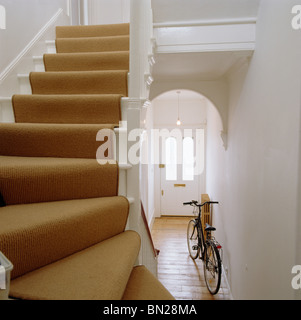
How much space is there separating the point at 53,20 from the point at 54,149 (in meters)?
2.01

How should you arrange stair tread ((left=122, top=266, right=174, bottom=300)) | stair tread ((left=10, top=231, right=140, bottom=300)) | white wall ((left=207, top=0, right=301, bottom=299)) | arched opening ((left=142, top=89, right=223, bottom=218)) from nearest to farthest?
stair tread ((left=10, top=231, right=140, bottom=300)) < stair tread ((left=122, top=266, right=174, bottom=300)) < white wall ((left=207, top=0, right=301, bottom=299)) < arched opening ((left=142, top=89, right=223, bottom=218))

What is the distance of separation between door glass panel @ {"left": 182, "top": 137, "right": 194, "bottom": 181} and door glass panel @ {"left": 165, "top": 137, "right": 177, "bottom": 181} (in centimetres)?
26

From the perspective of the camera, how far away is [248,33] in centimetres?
231

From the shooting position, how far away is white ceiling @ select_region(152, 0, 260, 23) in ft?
7.31

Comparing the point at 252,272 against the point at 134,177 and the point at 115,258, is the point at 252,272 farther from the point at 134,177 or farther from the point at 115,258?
the point at 115,258

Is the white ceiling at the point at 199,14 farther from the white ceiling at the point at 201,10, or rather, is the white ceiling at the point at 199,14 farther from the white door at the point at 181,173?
the white door at the point at 181,173

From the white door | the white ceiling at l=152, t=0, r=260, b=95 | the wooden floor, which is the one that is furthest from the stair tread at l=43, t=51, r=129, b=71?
the white door

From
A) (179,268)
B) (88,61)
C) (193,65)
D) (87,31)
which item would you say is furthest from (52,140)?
(179,268)

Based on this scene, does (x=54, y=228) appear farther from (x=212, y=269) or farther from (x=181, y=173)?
(x=181, y=173)

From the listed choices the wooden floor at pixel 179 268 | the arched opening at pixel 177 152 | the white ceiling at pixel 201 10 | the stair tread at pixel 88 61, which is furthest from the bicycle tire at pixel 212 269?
the arched opening at pixel 177 152

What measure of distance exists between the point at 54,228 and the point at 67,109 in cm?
102

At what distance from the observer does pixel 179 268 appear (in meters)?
4.42

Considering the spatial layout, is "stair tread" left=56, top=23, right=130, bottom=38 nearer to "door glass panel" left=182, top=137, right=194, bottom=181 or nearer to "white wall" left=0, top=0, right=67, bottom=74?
"white wall" left=0, top=0, right=67, bottom=74

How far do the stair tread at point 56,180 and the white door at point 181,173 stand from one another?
5.98 meters
